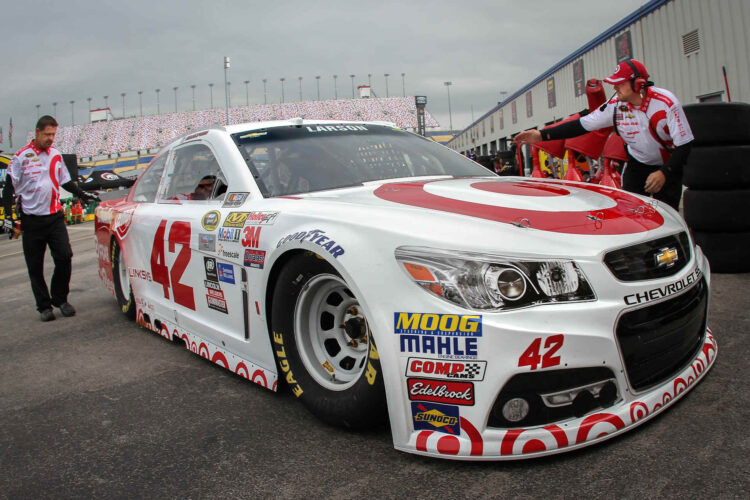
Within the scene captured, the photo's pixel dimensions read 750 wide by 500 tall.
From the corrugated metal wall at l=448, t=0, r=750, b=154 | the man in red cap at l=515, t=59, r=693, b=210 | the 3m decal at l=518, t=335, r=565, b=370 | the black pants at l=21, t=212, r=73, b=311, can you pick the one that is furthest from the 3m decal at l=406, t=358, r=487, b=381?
the corrugated metal wall at l=448, t=0, r=750, b=154

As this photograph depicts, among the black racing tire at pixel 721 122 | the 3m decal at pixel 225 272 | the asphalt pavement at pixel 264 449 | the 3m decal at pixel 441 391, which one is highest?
the black racing tire at pixel 721 122

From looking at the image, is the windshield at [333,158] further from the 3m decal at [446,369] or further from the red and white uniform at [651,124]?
the 3m decal at [446,369]

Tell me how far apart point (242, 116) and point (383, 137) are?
73.2 metres

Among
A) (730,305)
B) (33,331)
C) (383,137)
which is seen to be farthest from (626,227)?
(33,331)

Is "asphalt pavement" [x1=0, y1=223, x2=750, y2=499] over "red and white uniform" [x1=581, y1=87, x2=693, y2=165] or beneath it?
beneath

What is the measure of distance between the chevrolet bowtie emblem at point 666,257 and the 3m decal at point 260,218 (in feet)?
4.99

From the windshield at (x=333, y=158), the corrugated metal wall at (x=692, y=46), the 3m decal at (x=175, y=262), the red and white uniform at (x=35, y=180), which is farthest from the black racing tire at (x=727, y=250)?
the corrugated metal wall at (x=692, y=46)

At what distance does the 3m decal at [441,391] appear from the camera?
175cm

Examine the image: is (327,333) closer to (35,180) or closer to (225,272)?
(225,272)

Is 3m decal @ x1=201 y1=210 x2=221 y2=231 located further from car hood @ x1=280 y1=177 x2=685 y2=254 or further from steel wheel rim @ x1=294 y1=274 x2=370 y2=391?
steel wheel rim @ x1=294 y1=274 x2=370 y2=391

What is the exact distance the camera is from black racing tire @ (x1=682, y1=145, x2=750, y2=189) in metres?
4.31

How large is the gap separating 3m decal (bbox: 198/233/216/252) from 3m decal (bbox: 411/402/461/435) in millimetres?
1459

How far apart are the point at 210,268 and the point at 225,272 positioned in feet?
0.57

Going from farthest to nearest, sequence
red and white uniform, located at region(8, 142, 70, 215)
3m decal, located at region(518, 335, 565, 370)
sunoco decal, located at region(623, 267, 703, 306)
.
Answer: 1. red and white uniform, located at region(8, 142, 70, 215)
2. sunoco decal, located at region(623, 267, 703, 306)
3. 3m decal, located at region(518, 335, 565, 370)
